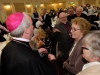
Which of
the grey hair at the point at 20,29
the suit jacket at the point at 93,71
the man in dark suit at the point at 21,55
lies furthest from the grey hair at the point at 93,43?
the grey hair at the point at 20,29

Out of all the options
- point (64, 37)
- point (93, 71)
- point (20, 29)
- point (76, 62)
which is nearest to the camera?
point (93, 71)

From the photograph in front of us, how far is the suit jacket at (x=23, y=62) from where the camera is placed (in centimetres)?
123

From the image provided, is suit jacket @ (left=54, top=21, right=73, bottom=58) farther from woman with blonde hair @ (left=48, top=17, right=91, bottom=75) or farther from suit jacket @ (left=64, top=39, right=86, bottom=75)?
suit jacket @ (left=64, top=39, right=86, bottom=75)

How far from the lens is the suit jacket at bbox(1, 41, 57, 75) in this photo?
123cm

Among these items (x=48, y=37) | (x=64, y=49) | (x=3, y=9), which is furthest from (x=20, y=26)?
(x=3, y=9)

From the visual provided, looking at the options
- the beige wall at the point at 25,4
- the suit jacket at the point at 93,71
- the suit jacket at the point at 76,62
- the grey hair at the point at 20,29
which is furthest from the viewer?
the beige wall at the point at 25,4

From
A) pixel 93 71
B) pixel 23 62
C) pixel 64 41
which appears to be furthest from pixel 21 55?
pixel 64 41

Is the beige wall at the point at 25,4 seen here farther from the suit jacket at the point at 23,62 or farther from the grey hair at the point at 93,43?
the grey hair at the point at 93,43

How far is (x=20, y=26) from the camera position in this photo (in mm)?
1305

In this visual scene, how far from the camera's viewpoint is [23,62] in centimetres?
122

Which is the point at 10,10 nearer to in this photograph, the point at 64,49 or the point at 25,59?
the point at 64,49

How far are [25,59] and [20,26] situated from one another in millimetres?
319

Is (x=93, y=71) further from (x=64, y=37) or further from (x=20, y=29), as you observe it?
Answer: (x=64, y=37)

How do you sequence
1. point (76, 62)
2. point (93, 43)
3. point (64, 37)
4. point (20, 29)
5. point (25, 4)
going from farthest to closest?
1. point (25, 4)
2. point (64, 37)
3. point (76, 62)
4. point (20, 29)
5. point (93, 43)
